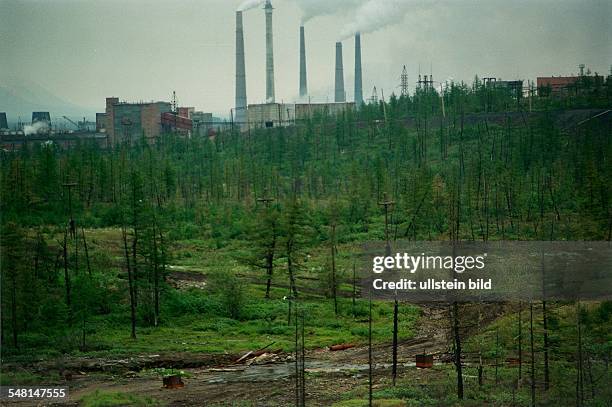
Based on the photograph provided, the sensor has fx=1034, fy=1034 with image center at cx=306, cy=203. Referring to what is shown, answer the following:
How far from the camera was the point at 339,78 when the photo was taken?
2270 centimetres

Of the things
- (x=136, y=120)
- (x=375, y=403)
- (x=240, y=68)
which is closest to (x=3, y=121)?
(x=136, y=120)

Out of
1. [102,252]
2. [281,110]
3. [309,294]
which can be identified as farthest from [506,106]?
[102,252]

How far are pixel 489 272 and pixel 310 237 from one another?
17.9 ft

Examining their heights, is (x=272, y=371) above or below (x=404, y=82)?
below

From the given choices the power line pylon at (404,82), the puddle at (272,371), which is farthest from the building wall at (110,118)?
the puddle at (272,371)

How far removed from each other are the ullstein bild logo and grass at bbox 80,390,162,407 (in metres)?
3.98

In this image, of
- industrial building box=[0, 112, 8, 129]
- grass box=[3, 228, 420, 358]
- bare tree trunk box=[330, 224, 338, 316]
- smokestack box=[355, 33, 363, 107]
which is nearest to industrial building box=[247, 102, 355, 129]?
smokestack box=[355, 33, 363, 107]

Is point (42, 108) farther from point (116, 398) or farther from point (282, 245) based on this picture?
point (116, 398)

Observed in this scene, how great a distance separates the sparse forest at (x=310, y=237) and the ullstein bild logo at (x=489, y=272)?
411 mm

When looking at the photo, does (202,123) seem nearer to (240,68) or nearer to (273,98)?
(273,98)

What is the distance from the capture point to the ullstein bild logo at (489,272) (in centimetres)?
1538

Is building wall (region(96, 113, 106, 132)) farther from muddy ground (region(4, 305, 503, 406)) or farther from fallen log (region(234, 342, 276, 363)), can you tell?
fallen log (region(234, 342, 276, 363))

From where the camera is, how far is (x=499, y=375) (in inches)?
610

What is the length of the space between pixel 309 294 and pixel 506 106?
10035 mm
